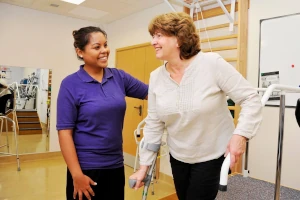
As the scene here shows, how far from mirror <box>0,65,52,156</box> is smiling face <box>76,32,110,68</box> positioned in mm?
3487

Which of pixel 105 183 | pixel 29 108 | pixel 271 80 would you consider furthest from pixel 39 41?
pixel 105 183

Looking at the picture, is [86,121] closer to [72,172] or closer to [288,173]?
[72,172]

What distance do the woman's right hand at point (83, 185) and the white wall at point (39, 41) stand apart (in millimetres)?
3825

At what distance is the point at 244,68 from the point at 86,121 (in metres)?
2.02

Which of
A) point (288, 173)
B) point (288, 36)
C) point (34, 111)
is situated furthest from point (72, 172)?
point (34, 111)

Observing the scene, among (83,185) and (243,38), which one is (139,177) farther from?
(243,38)

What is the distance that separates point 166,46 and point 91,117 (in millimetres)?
489

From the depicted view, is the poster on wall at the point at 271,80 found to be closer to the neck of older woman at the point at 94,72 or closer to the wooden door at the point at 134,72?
the wooden door at the point at 134,72

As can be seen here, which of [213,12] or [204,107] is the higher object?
[213,12]

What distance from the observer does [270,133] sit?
258cm

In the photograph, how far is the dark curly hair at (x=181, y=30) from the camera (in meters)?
1.10

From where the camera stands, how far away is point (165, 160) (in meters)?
3.70

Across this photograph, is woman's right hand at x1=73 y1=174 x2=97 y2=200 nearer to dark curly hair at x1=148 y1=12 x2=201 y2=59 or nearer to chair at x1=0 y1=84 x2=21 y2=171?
dark curly hair at x1=148 y1=12 x2=201 y2=59

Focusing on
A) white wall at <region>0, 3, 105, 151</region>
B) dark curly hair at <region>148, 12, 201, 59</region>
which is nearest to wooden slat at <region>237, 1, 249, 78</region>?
dark curly hair at <region>148, 12, 201, 59</region>
